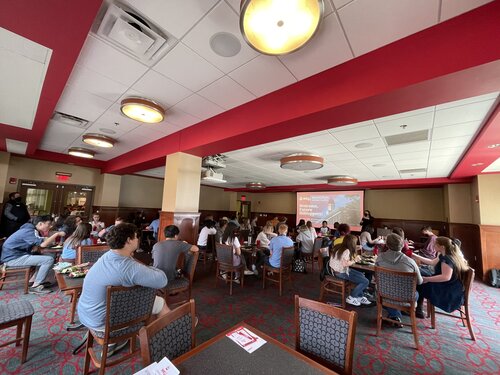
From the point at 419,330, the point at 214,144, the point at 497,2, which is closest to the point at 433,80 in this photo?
the point at 497,2

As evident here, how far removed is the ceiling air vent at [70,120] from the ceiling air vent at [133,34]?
248 cm

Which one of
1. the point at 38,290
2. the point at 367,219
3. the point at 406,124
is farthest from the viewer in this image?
the point at 367,219

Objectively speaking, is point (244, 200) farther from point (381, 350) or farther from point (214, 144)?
point (381, 350)

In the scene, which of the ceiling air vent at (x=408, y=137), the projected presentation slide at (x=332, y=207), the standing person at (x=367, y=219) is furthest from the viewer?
the projected presentation slide at (x=332, y=207)

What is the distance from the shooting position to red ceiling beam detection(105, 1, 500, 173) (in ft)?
4.93

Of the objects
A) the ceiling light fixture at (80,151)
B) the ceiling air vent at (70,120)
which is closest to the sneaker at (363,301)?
the ceiling air vent at (70,120)

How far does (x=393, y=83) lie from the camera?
1809 mm

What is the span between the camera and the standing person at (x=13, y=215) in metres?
5.22

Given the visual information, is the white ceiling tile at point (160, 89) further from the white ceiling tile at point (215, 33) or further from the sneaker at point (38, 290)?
the sneaker at point (38, 290)

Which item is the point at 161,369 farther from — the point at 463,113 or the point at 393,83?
the point at 463,113

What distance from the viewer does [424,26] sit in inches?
64.0

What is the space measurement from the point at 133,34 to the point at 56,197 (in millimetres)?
7305

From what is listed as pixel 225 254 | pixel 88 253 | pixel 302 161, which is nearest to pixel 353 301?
pixel 225 254

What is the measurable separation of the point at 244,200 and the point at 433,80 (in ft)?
42.4
